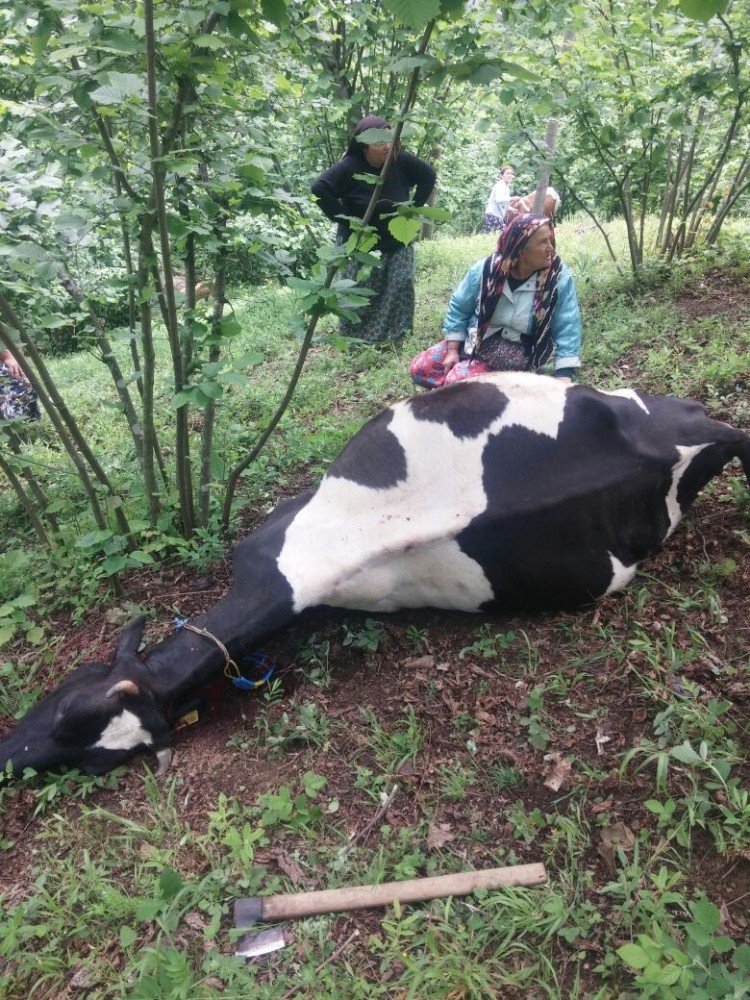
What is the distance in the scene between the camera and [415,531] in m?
2.68

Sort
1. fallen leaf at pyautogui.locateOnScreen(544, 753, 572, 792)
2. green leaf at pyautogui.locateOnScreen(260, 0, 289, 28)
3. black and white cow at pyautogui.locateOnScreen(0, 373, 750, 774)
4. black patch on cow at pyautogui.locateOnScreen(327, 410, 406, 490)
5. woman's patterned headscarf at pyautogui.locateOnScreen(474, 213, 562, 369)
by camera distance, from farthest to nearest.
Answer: woman's patterned headscarf at pyautogui.locateOnScreen(474, 213, 562, 369) → black patch on cow at pyautogui.locateOnScreen(327, 410, 406, 490) → black and white cow at pyautogui.locateOnScreen(0, 373, 750, 774) → fallen leaf at pyautogui.locateOnScreen(544, 753, 572, 792) → green leaf at pyautogui.locateOnScreen(260, 0, 289, 28)

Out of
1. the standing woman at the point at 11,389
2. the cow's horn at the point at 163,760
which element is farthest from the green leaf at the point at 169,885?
the standing woman at the point at 11,389

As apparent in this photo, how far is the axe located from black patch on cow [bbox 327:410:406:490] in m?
1.48

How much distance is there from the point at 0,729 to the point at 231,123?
2.76m

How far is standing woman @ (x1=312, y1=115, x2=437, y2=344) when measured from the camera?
4.80 m

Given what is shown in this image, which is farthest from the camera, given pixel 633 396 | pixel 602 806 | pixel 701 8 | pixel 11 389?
pixel 11 389

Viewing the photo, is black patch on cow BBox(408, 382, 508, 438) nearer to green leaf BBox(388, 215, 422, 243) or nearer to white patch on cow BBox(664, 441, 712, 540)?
white patch on cow BBox(664, 441, 712, 540)

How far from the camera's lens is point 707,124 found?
5227 millimetres

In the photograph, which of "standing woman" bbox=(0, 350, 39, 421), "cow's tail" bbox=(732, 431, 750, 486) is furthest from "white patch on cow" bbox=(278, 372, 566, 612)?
"standing woman" bbox=(0, 350, 39, 421)

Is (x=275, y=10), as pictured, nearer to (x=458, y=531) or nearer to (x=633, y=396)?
(x=458, y=531)

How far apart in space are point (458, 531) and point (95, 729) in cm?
161

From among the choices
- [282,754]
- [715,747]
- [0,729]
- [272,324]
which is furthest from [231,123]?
[272,324]

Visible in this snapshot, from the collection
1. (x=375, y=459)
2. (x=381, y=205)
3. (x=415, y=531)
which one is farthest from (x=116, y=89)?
(x=381, y=205)

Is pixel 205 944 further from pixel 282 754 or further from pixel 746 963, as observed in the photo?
pixel 746 963
